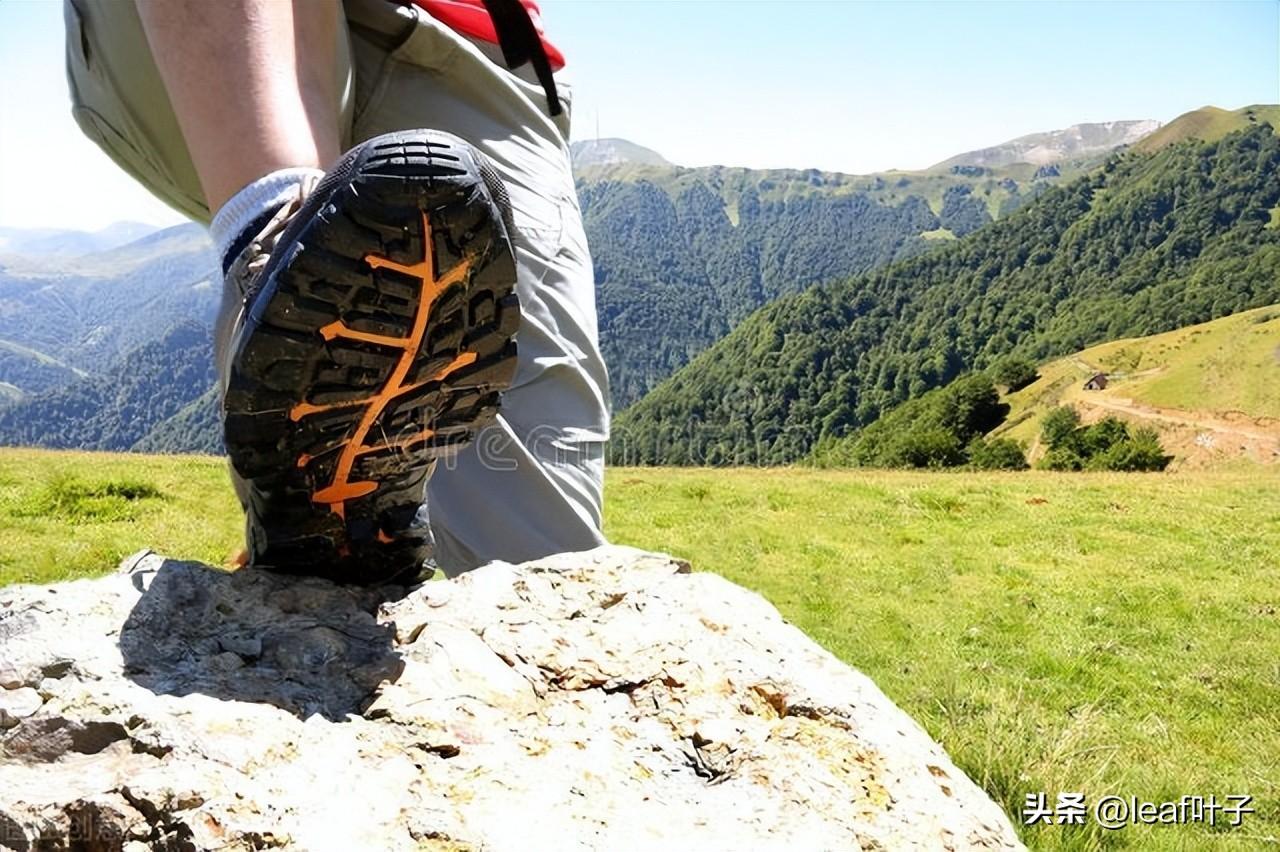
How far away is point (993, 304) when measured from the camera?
15112 cm

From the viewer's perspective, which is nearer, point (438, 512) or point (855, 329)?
point (438, 512)

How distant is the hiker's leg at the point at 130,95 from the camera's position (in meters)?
2.44

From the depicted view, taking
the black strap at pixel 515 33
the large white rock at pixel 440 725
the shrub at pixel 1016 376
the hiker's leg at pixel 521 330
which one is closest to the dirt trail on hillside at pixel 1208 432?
the shrub at pixel 1016 376

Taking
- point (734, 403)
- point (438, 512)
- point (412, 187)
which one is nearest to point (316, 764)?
point (412, 187)

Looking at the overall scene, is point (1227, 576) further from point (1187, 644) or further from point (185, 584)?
point (185, 584)

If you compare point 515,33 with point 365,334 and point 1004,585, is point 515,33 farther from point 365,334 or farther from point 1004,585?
point 1004,585

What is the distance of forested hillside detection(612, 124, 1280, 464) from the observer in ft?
427

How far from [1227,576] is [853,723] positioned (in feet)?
38.1

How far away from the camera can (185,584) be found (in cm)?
200

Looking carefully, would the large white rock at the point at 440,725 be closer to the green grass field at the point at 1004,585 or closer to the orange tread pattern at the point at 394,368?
the orange tread pattern at the point at 394,368

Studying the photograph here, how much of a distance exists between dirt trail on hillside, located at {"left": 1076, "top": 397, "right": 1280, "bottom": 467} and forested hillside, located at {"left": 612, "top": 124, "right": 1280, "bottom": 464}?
5257cm

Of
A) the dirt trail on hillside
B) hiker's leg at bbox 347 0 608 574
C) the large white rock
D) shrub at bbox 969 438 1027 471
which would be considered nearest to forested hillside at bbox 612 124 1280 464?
the dirt trail on hillside

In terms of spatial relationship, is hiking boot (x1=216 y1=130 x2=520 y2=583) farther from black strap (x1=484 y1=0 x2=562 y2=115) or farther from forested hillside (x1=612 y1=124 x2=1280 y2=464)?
forested hillside (x1=612 y1=124 x2=1280 y2=464)

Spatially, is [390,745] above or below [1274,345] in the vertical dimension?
above
